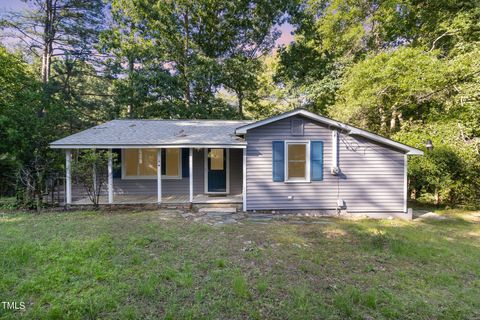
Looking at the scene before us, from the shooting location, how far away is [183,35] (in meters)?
16.8

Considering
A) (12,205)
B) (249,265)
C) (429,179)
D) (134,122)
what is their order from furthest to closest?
(134,122) → (429,179) → (12,205) → (249,265)

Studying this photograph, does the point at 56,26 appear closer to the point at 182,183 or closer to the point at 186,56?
the point at 186,56

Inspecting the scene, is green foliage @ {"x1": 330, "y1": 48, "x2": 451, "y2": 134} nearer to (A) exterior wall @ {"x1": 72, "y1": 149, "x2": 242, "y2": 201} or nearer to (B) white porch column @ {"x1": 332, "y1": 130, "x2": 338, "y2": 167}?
(B) white porch column @ {"x1": 332, "y1": 130, "x2": 338, "y2": 167}

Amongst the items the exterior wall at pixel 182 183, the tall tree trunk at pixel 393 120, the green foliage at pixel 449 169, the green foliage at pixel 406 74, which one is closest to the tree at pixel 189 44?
the green foliage at pixel 406 74

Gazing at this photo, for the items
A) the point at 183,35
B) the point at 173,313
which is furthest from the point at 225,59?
the point at 173,313

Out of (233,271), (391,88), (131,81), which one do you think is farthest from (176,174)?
(391,88)

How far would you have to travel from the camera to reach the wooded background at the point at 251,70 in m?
10.3

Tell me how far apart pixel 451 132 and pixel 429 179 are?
2665 millimetres

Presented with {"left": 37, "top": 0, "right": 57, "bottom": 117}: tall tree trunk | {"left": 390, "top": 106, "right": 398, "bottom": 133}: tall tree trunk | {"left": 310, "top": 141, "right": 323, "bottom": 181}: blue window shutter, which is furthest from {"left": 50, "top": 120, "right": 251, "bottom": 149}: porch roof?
{"left": 37, "top": 0, "right": 57, "bottom": 117}: tall tree trunk

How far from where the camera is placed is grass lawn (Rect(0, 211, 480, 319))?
297cm

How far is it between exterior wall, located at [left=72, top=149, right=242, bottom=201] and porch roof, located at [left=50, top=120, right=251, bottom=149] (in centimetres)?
95

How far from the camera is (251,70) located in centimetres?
1686

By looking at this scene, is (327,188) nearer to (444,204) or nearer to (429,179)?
(429,179)

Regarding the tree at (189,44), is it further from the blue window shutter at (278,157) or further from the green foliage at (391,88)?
the blue window shutter at (278,157)
